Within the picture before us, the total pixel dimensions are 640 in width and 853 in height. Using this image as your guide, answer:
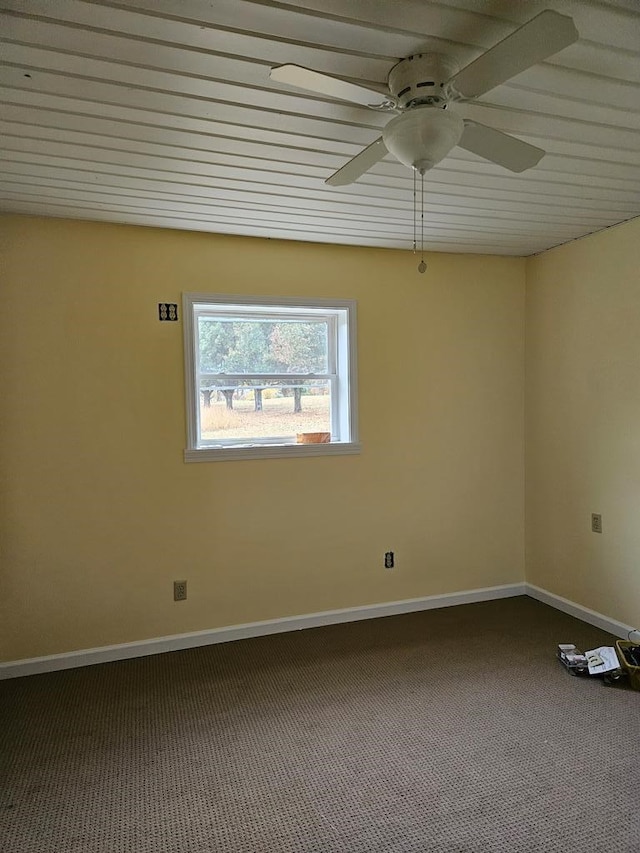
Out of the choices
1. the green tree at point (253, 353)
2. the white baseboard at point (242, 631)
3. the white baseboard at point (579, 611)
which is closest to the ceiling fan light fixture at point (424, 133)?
the green tree at point (253, 353)

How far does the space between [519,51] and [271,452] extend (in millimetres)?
2430

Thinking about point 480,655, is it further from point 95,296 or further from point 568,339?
point 95,296

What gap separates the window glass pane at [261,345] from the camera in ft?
10.7

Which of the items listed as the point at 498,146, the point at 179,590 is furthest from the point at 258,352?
the point at 498,146

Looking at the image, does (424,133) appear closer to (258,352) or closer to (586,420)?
(258,352)

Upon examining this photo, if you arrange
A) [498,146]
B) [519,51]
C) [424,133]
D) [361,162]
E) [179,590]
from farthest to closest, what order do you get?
[179,590], [361,162], [498,146], [424,133], [519,51]

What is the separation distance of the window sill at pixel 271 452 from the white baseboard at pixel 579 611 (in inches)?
65.8

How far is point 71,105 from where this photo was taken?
66.7 inches

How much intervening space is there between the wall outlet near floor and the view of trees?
1065 millimetres

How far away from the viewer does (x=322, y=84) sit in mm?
1284

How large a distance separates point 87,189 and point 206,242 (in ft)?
2.65

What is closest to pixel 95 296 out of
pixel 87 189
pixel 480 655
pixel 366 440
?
pixel 87 189

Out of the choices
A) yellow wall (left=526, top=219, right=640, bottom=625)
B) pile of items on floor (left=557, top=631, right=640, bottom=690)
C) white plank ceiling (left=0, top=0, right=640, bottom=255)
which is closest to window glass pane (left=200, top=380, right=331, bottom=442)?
white plank ceiling (left=0, top=0, right=640, bottom=255)

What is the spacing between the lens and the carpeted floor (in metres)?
1.77
